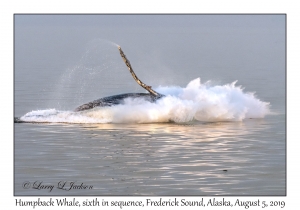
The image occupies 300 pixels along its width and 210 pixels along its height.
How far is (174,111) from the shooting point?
31781mm

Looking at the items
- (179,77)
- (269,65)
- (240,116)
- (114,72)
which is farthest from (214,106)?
(269,65)

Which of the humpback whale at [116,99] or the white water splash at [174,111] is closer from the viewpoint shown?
the white water splash at [174,111]

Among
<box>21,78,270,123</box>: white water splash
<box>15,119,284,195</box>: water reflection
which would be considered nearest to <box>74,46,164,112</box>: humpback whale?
<box>21,78,270,123</box>: white water splash

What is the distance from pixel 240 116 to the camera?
107 ft

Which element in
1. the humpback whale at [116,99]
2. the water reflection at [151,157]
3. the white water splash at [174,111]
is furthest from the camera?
the humpback whale at [116,99]

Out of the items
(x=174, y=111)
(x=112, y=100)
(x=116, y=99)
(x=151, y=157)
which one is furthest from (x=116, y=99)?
(x=151, y=157)

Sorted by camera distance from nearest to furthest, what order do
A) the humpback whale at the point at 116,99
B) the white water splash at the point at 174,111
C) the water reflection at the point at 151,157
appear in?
the water reflection at the point at 151,157, the white water splash at the point at 174,111, the humpback whale at the point at 116,99

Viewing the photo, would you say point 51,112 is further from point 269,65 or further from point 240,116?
point 269,65

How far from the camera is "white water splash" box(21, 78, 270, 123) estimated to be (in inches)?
1233

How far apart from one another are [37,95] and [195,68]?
81.6 ft

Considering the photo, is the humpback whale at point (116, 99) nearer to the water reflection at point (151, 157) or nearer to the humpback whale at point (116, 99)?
the humpback whale at point (116, 99)

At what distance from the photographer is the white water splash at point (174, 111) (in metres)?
31.3

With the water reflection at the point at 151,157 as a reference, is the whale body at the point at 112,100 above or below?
above

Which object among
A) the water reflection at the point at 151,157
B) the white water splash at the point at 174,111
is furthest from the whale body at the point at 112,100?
the water reflection at the point at 151,157
